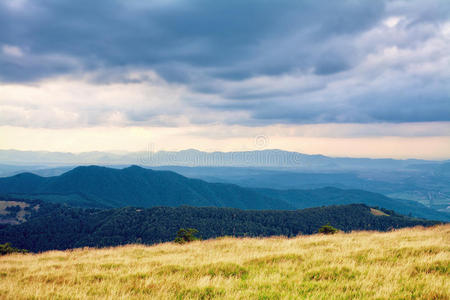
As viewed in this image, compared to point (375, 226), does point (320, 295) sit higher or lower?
higher

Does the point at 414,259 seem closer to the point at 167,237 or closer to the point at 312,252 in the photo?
the point at 312,252

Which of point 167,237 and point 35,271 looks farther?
point 167,237

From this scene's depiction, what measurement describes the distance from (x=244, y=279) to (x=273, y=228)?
19523 centimetres

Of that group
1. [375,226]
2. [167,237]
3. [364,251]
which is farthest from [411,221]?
[364,251]

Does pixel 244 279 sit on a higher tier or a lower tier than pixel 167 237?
higher

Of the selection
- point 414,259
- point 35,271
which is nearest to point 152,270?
point 35,271

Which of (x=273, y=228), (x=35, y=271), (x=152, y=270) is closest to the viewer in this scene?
(x=152, y=270)

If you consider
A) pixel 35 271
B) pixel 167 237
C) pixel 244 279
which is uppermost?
pixel 244 279

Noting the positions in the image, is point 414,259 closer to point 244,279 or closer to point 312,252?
point 312,252

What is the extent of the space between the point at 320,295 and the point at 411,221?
21536cm

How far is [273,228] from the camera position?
639 feet

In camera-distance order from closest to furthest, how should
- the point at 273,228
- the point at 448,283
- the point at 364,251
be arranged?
the point at 448,283
the point at 364,251
the point at 273,228

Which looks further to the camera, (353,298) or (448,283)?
(448,283)

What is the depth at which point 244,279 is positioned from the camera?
8.70m
